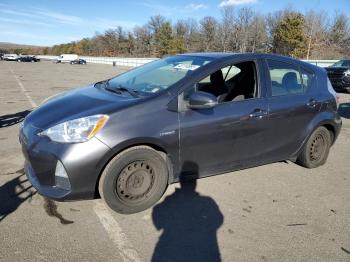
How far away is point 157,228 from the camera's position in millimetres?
3504

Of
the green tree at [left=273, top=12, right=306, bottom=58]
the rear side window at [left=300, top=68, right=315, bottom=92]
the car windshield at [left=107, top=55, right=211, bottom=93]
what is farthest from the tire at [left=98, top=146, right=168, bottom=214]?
the green tree at [left=273, top=12, right=306, bottom=58]

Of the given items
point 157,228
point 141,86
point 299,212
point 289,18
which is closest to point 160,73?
point 141,86

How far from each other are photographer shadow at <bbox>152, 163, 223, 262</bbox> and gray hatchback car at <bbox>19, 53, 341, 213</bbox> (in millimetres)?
245

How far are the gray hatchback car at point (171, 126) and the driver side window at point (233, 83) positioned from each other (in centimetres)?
1

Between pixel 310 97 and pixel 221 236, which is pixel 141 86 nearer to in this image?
pixel 221 236

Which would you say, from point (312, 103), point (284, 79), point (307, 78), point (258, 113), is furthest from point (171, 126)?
point (307, 78)

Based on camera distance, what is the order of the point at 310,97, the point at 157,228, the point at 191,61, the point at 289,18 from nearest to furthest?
the point at 157,228 → the point at 191,61 → the point at 310,97 → the point at 289,18

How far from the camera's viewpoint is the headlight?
136 inches

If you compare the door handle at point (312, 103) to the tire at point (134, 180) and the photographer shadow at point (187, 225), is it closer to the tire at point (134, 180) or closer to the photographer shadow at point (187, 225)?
the photographer shadow at point (187, 225)

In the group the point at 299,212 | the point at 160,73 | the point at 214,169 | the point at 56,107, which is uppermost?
the point at 160,73

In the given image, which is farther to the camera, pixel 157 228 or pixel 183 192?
pixel 183 192

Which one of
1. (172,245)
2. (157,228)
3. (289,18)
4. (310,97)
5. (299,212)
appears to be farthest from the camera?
(289,18)

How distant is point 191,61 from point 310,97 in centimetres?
182

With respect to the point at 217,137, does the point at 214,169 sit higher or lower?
lower
